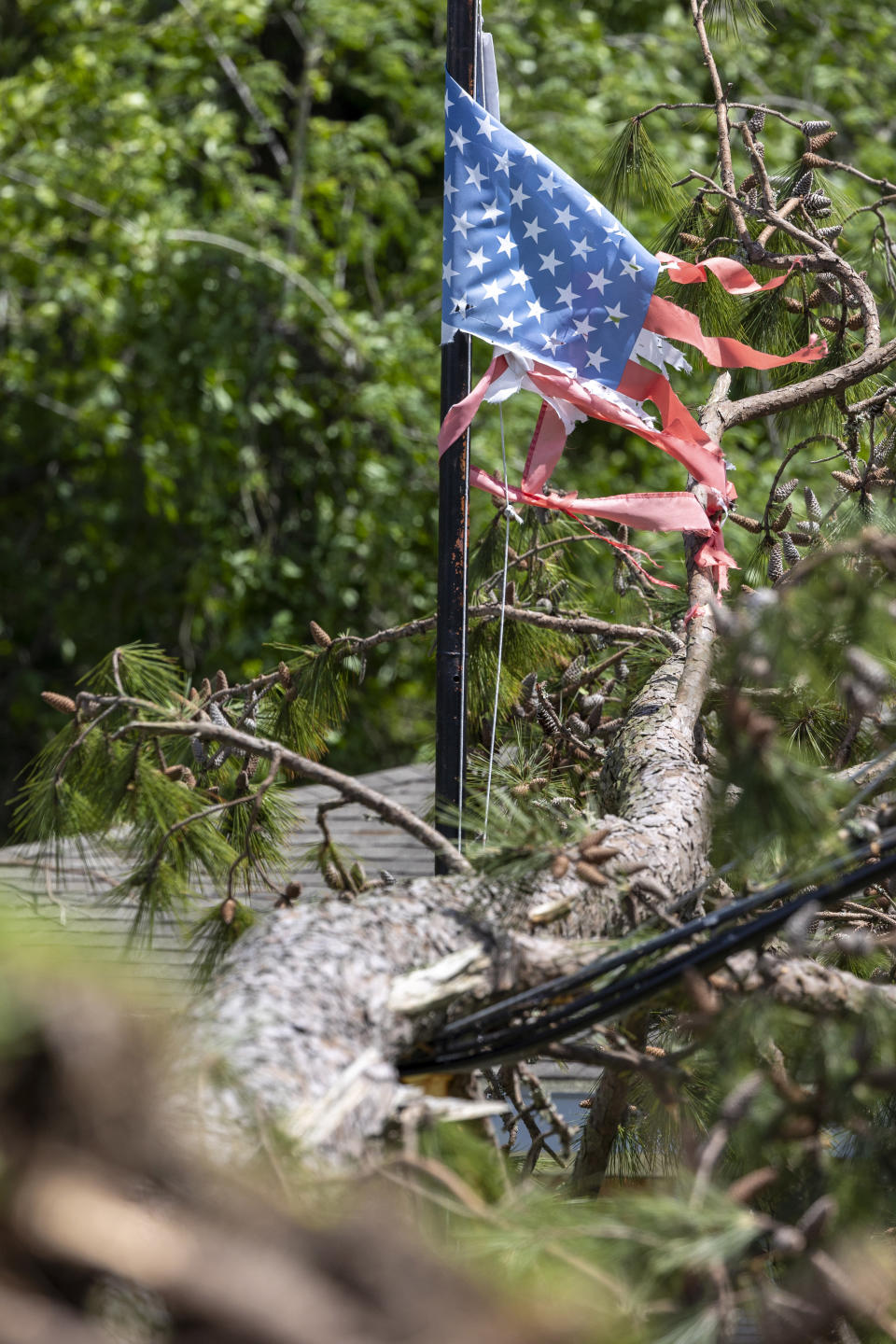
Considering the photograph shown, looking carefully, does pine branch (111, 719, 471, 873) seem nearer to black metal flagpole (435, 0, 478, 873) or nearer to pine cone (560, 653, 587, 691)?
black metal flagpole (435, 0, 478, 873)

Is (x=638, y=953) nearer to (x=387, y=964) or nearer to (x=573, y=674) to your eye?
(x=387, y=964)

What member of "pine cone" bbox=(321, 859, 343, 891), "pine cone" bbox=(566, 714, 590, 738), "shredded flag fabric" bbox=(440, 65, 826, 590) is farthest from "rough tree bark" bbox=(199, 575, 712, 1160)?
"shredded flag fabric" bbox=(440, 65, 826, 590)

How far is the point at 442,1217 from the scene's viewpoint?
2.97ft

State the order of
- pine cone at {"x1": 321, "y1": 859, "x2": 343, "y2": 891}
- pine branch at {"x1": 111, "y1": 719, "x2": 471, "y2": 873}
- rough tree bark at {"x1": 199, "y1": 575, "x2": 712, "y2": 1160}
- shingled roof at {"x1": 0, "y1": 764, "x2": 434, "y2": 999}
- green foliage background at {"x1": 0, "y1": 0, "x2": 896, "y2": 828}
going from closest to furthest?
rough tree bark at {"x1": 199, "y1": 575, "x2": 712, "y2": 1160} → pine branch at {"x1": 111, "y1": 719, "x2": 471, "y2": 873} → pine cone at {"x1": 321, "y1": 859, "x2": 343, "y2": 891} → shingled roof at {"x1": 0, "y1": 764, "x2": 434, "y2": 999} → green foliage background at {"x1": 0, "y1": 0, "x2": 896, "y2": 828}

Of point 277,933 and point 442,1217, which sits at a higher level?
point 277,933

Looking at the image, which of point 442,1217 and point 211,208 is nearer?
point 442,1217

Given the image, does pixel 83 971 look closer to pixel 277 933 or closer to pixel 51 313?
pixel 277 933

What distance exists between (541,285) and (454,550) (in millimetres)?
384

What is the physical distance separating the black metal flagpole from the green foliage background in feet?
13.3

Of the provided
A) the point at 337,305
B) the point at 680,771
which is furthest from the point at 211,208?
the point at 680,771

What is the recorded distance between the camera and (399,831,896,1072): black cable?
98 cm

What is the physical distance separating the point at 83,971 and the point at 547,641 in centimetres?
152

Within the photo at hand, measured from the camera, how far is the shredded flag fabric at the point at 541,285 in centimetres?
168

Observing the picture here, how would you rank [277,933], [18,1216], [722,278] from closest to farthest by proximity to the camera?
[18,1216] → [277,933] → [722,278]
